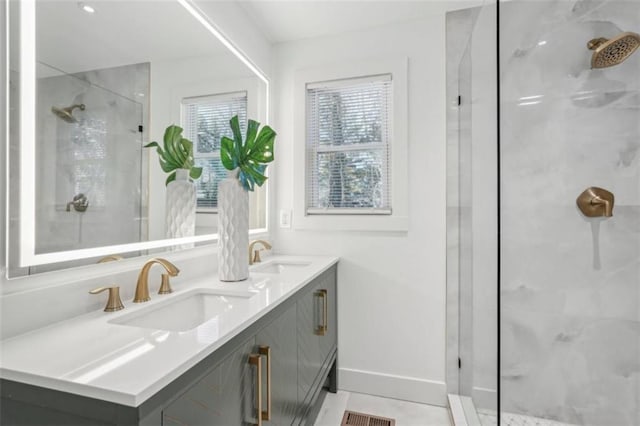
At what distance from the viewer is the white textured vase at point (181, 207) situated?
1.30 metres

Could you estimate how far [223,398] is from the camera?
788 millimetres

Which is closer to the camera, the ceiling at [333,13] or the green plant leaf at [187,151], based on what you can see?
the green plant leaf at [187,151]

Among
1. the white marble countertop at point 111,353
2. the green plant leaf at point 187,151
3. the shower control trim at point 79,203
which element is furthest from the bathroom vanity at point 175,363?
the green plant leaf at point 187,151

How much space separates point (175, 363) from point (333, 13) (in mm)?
2030

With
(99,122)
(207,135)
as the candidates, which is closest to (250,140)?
(207,135)

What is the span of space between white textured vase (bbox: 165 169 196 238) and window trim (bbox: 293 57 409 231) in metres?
0.85

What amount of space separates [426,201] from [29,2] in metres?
1.89

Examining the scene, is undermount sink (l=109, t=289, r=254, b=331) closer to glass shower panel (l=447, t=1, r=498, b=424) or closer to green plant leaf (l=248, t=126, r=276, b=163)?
green plant leaf (l=248, t=126, r=276, b=163)

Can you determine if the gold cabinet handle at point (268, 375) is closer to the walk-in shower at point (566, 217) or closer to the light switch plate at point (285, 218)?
the walk-in shower at point (566, 217)

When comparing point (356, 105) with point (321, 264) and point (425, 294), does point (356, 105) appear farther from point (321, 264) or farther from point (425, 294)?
point (425, 294)

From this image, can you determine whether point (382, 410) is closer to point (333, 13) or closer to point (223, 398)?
point (223, 398)

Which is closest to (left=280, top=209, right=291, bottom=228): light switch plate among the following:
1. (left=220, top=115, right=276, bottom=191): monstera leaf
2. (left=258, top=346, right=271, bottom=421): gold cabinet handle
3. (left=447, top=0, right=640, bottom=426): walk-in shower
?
(left=220, top=115, right=276, bottom=191): monstera leaf

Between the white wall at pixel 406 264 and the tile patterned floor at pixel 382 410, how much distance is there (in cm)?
Result: 5

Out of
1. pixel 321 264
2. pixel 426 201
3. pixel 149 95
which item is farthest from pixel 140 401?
pixel 426 201
